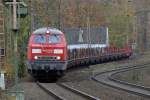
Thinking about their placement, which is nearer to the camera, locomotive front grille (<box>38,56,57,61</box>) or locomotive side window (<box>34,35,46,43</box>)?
locomotive front grille (<box>38,56,57,61</box>)

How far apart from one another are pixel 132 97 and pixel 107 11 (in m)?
61.9

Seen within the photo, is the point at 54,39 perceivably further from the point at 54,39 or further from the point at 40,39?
the point at 40,39

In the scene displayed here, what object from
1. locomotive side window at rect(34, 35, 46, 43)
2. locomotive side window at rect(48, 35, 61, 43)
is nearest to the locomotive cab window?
locomotive side window at rect(48, 35, 61, 43)

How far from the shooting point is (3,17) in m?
39.1

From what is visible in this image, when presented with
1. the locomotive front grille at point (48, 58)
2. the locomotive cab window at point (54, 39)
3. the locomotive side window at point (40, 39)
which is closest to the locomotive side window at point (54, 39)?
the locomotive cab window at point (54, 39)

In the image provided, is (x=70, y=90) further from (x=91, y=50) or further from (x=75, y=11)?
(x=75, y=11)

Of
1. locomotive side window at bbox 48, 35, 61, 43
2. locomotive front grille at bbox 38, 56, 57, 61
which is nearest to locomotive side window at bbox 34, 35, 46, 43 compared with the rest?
locomotive side window at bbox 48, 35, 61, 43

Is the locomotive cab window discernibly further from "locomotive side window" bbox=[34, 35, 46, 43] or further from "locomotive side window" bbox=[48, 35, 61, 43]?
"locomotive side window" bbox=[34, 35, 46, 43]

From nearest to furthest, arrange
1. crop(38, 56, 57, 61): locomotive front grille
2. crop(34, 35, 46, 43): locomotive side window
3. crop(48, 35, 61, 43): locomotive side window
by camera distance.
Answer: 1. crop(38, 56, 57, 61): locomotive front grille
2. crop(34, 35, 46, 43): locomotive side window
3. crop(48, 35, 61, 43): locomotive side window

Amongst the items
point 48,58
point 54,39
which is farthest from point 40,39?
point 48,58

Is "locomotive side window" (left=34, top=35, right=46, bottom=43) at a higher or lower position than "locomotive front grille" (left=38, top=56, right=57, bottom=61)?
higher

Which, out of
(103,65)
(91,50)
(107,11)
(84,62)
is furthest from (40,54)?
(107,11)

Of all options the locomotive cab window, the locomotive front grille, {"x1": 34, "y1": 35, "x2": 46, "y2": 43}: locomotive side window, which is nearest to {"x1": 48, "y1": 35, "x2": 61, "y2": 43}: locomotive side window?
the locomotive cab window

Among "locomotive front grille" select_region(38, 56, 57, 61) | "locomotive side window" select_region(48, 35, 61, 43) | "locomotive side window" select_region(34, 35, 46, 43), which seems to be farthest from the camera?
"locomotive side window" select_region(48, 35, 61, 43)
